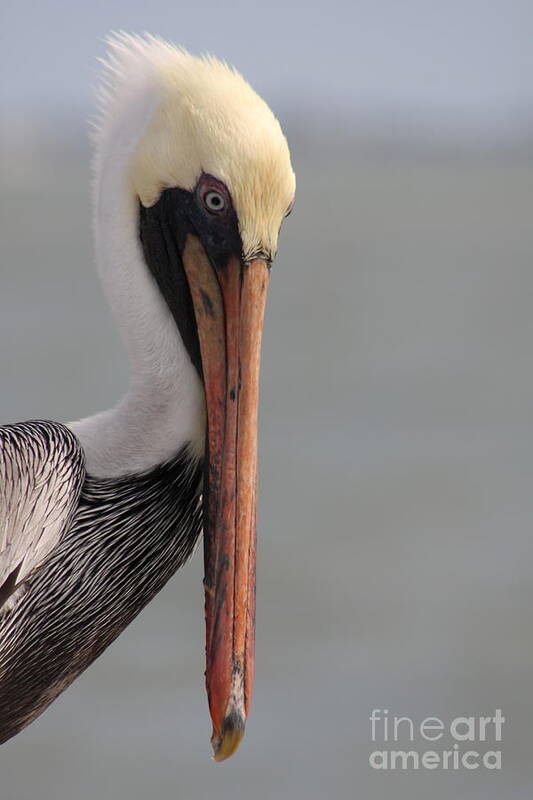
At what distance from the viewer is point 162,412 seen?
304 cm

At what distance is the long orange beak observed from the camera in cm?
290

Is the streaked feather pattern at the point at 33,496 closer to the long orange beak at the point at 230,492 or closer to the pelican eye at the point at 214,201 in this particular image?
the long orange beak at the point at 230,492

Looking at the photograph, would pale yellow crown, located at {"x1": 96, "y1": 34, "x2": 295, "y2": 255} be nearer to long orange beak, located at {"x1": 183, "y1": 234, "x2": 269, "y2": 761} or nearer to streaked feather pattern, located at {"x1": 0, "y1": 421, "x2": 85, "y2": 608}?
long orange beak, located at {"x1": 183, "y1": 234, "x2": 269, "y2": 761}

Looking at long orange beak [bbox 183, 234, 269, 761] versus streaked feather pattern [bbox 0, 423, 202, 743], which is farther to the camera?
streaked feather pattern [bbox 0, 423, 202, 743]

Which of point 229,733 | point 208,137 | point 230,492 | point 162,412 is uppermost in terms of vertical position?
point 208,137

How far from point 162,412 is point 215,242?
40 centimetres

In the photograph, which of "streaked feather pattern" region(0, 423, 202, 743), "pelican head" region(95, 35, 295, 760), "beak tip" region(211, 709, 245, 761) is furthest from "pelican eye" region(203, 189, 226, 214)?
"beak tip" region(211, 709, 245, 761)

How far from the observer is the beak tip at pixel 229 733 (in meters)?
2.89

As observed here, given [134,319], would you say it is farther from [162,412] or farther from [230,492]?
[230,492]

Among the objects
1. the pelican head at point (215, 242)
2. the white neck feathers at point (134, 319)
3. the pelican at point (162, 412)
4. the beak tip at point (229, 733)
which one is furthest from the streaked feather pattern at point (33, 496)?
the beak tip at point (229, 733)

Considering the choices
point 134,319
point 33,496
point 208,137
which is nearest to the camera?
point 208,137

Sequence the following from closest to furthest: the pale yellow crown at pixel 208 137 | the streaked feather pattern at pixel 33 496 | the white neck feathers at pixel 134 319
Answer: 1. the pale yellow crown at pixel 208 137
2. the streaked feather pattern at pixel 33 496
3. the white neck feathers at pixel 134 319

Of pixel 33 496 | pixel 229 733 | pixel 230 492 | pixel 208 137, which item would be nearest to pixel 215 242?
pixel 208 137

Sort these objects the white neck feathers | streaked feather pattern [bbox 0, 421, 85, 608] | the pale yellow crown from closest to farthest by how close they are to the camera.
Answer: the pale yellow crown → streaked feather pattern [bbox 0, 421, 85, 608] → the white neck feathers
